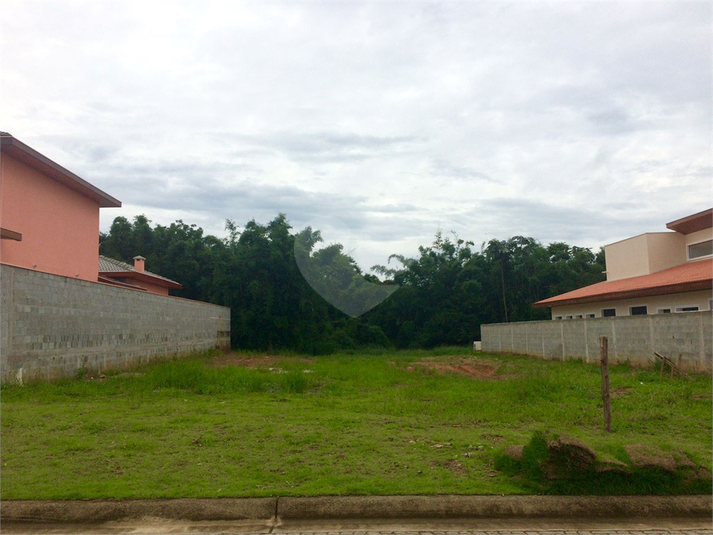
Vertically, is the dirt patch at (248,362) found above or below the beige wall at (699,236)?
below

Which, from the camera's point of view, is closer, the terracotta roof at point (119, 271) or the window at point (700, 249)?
the window at point (700, 249)

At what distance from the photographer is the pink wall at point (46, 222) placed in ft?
57.4

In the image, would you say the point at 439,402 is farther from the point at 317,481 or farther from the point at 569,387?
the point at 317,481

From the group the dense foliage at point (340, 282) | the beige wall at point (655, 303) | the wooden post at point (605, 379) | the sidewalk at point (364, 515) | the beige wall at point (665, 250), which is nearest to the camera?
the sidewalk at point (364, 515)

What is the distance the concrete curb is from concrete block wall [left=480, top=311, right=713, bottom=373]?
31.3 feet

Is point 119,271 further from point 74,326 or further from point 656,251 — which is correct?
point 656,251

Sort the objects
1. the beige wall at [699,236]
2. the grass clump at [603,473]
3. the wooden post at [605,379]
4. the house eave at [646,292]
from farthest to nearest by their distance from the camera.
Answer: the beige wall at [699,236] → the house eave at [646,292] → the wooden post at [605,379] → the grass clump at [603,473]

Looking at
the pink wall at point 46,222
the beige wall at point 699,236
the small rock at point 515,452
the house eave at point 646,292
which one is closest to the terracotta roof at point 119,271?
the pink wall at point 46,222

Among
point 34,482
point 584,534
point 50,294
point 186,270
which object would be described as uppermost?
point 186,270

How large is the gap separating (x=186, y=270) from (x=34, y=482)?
35.4 metres

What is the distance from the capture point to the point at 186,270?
39.4 metres

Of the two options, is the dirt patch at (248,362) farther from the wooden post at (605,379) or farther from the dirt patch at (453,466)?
the dirt patch at (453,466)

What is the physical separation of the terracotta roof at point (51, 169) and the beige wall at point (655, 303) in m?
22.0

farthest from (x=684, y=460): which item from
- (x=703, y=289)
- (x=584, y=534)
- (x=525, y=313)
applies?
(x=525, y=313)
